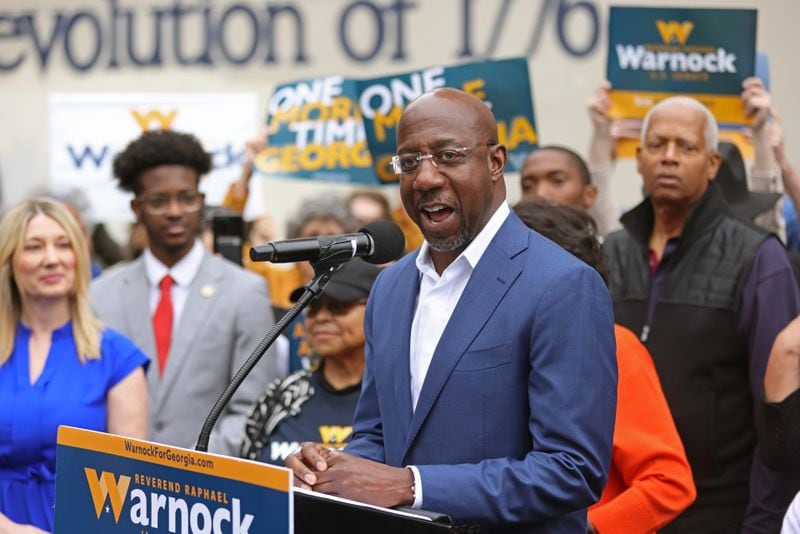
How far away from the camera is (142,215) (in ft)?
18.6

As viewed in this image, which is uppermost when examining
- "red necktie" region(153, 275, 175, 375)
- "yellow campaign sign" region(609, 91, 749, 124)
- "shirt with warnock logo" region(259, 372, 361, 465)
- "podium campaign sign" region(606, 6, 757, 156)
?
"podium campaign sign" region(606, 6, 757, 156)

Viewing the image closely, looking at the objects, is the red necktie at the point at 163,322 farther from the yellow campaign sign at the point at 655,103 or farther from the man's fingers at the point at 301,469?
the man's fingers at the point at 301,469

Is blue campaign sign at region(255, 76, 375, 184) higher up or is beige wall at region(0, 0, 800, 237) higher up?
beige wall at region(0, 0, 800, 237)

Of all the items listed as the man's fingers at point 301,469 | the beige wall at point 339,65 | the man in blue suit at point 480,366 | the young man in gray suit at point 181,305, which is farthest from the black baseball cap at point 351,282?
the beige wall at point 339,65

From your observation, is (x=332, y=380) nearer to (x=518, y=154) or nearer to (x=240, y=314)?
(x=240, y=314)

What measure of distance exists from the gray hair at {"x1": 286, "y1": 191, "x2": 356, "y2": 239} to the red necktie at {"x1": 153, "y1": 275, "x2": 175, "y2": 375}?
1.01 meters

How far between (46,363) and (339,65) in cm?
481

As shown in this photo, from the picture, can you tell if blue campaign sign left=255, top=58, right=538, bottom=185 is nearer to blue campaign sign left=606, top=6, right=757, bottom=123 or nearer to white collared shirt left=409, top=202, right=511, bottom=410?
blue campaign sign left=606, top=6, right=757, bottom=123

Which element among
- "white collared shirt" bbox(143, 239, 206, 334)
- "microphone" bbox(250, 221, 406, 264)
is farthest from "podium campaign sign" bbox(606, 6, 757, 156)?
"microphone" bbox(250, 221, 406, 264)

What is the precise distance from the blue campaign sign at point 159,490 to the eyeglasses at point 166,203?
9.47 ft

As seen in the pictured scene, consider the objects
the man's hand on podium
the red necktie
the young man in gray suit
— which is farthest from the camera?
the red necktie

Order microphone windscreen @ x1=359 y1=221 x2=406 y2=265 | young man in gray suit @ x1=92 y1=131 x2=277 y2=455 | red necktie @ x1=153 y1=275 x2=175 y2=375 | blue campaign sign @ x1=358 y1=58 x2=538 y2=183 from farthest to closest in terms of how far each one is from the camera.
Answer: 1. blue campaign sign @ x1=358 y1=58 x2=538 y2=183
2. red necktie @ x1=153 y1=275 x2=175 y2=375
3. young man in gray suit @ x1=92 y1=131 x2=277 y2=455
4. microphone windscreen @ x1=359 y1=221 x2=406 y2=265

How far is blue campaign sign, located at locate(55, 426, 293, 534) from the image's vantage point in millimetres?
2357

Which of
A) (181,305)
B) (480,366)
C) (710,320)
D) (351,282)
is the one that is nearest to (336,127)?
(181,305)
